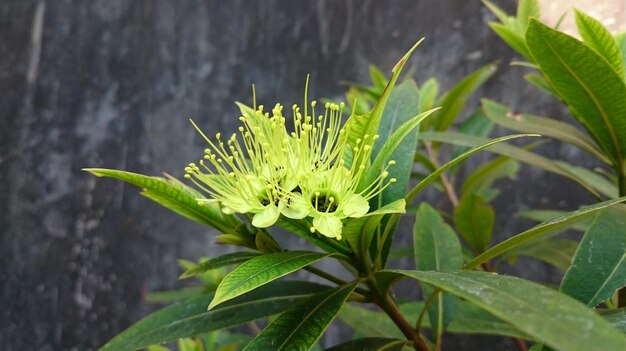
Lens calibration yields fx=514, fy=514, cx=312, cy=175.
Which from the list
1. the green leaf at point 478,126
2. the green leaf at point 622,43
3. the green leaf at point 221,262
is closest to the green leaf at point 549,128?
the green leaf at point 622,43

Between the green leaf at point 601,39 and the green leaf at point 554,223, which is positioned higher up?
the green leaf at point 601,39

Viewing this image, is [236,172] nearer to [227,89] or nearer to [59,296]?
[227,89]

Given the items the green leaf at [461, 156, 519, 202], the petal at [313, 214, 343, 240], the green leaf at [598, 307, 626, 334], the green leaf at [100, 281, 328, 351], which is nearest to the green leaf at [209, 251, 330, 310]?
the petal at [313, 214, 343, 240]

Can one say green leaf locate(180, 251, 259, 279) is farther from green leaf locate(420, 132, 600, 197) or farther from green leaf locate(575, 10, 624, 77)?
green leaf locate(575, 10, 624, 77)

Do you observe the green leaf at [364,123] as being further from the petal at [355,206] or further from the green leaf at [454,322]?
the green leaf at [454,322]

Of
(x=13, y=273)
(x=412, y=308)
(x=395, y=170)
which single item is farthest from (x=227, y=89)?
(x=395, y=170)

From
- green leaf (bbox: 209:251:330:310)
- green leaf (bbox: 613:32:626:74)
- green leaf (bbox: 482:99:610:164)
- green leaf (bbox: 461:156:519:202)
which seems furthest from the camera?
green leaf (bbox: 461:156:519:202)
